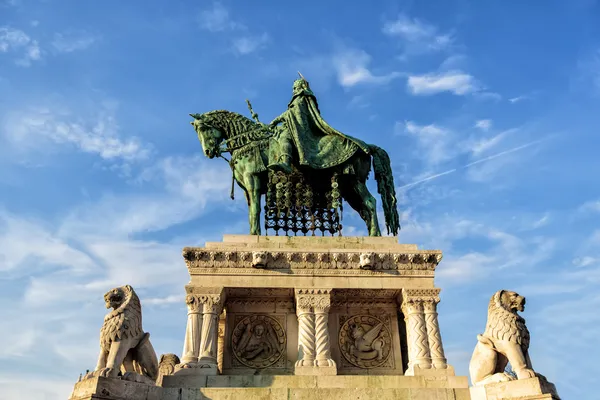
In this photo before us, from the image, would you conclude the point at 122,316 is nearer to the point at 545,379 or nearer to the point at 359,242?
the point at 359,242

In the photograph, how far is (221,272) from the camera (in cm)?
1934

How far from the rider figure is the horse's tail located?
940 millimetres

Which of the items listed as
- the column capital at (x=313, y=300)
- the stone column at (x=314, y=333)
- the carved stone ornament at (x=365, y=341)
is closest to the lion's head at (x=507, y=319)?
the carved stone ornament at (x=365, y=341)

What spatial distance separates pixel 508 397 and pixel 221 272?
10.2 metres

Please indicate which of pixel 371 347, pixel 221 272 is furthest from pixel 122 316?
pixel 371 347

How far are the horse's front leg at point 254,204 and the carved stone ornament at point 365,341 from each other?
17.0 feet

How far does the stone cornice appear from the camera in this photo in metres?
19.5

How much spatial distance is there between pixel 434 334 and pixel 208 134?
1255 centimetres

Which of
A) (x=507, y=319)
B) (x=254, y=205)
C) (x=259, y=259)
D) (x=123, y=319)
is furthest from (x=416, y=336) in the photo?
(x=123, y=319)

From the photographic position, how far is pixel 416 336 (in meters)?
18.5

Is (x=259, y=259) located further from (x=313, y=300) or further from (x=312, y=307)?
(x=312, y=307)

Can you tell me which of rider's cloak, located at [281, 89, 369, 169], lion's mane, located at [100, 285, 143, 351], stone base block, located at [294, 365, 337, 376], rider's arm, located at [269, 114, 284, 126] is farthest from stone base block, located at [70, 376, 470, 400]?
rider's arm, located at [269, 114, 284, 126]

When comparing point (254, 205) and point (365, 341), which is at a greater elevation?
point (254, 205)

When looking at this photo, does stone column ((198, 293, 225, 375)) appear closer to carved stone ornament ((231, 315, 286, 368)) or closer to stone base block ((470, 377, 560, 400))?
carved stone ornament ((231, 315, 286, 368))
